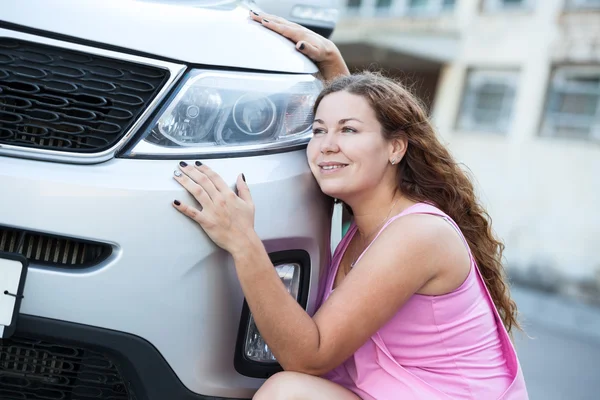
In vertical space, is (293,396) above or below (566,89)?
below

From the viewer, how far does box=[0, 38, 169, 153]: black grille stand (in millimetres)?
1600

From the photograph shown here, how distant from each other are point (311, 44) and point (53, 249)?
92 cm

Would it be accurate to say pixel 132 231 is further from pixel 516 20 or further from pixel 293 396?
pixel 516 20

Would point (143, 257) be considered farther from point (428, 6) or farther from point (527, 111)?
point (428, 6)

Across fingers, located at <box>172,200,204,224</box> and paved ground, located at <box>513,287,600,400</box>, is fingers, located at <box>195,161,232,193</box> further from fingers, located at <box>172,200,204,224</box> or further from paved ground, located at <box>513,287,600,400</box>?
paved ground, located at <box>513,287,600,400</box>

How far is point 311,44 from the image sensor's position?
81.8 inches

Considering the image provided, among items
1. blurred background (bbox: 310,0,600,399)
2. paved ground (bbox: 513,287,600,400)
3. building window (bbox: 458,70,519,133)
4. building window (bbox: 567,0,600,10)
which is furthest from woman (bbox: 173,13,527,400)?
building window (bbox: 458,70,519,133)

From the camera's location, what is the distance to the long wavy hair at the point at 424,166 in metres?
1.98

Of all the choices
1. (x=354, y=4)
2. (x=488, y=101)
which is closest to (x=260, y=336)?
(x=488, y=101)

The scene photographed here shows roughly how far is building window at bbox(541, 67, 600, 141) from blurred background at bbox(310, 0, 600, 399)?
16 mm

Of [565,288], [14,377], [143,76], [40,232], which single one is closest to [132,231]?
[40,232]

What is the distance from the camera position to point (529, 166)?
39.1 feet

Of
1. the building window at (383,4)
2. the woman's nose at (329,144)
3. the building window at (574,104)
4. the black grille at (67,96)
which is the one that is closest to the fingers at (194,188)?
the black grille at (67,96)

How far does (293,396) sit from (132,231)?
1.76 ft
